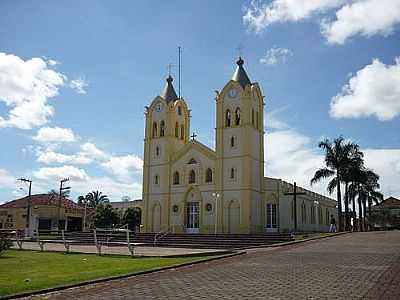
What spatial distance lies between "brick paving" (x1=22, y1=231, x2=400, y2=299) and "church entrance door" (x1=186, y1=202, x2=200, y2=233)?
2724 cm

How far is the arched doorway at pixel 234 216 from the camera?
41.2 meters

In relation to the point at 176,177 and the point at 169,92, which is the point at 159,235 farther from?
the point at 169,92

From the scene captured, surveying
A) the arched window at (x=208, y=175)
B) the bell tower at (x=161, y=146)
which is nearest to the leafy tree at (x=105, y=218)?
the bell tower at (x=161, y=146)

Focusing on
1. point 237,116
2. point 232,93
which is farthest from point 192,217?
point 232,93

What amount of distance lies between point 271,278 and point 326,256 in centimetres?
684

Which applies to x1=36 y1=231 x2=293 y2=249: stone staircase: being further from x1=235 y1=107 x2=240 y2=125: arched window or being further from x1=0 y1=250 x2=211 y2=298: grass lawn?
x1=0 y1=250 x2=211 y2=298: grass lawn

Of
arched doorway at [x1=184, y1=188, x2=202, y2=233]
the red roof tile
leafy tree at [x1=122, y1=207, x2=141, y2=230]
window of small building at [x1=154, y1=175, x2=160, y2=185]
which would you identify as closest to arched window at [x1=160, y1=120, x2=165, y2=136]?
window of small building at [x1=154, y1=175, x2=160, y2=185]

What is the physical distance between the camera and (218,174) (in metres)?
42.9

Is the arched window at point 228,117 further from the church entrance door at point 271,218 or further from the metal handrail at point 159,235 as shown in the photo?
the metal handrail at point 159,235

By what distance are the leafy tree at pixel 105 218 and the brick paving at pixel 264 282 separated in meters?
50.0

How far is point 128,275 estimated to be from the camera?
519 inches

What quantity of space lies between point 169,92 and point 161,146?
5979 millimetres

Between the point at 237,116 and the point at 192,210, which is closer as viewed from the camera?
the point at 237,116

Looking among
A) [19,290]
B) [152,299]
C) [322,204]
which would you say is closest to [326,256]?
[152,299]
